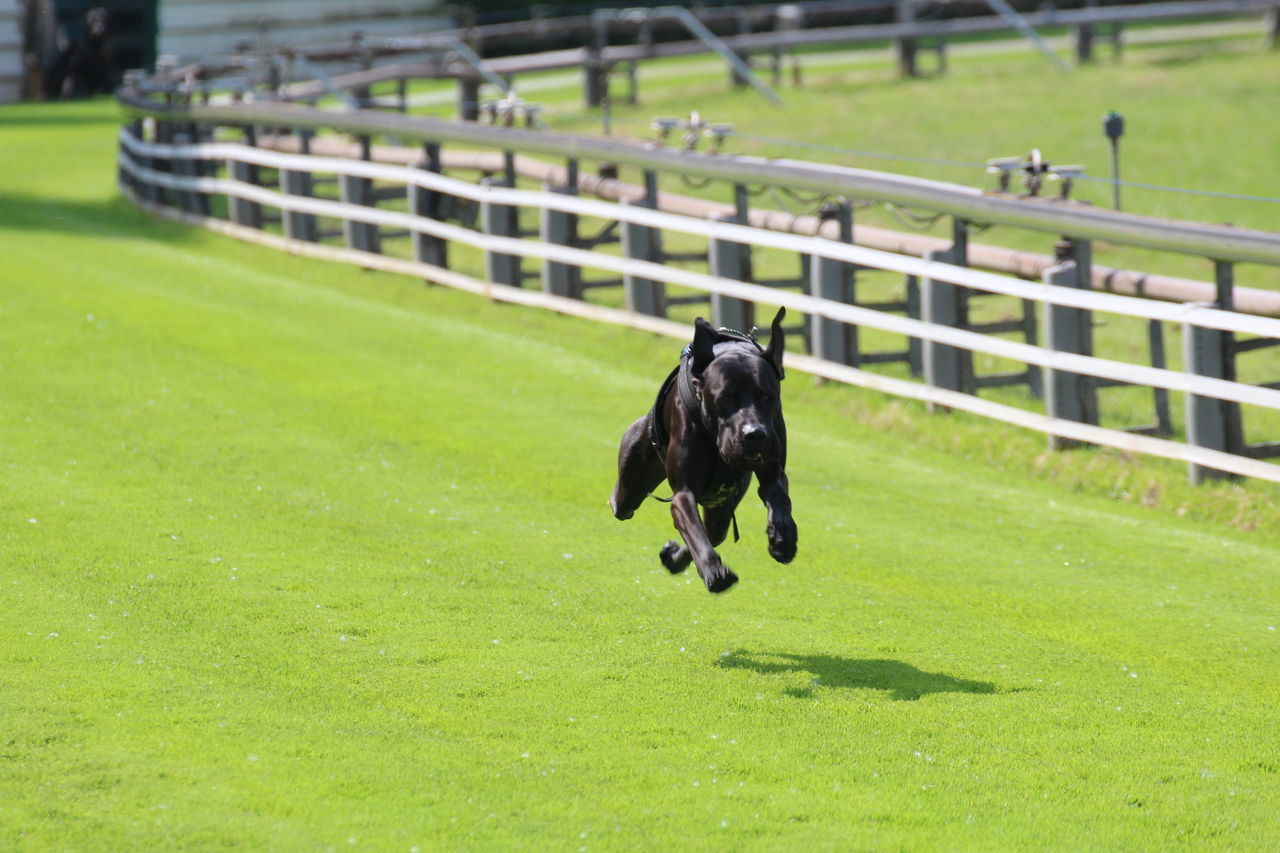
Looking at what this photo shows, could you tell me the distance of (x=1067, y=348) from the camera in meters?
11.9

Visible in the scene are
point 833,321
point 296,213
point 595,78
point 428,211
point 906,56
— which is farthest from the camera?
point 595,78

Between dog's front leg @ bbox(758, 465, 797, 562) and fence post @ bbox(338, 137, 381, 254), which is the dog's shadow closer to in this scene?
dog's front leg @ bbox(758, 465, 797, 562)

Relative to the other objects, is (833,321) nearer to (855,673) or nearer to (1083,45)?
(855,673)

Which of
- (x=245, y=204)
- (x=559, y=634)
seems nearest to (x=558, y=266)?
(x=245, y=204)

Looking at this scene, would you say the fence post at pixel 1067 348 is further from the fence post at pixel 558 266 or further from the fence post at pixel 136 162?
the fence post at pixel 136 162

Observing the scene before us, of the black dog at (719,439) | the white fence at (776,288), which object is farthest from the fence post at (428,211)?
the black dog at (719,439)

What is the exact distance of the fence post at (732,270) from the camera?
1472 centimetres

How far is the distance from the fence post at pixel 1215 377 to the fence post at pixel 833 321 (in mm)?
3453

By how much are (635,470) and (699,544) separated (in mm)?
1024

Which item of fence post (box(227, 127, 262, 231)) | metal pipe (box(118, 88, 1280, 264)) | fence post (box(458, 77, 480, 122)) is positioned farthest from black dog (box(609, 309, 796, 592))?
fence post (box(458, 77, 480, 122))

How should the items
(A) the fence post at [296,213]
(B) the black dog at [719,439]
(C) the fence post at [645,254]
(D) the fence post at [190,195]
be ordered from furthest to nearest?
1. (D) the fence post at [190,195]
2. (A) the fence post at [296,213]
3. (C) the fence post at [645,254]
4. (B) the black dog at [719,439]

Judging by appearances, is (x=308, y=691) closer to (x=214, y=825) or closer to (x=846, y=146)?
(x=214, y=825)

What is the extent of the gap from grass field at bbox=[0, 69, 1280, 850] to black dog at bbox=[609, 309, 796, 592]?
2.24 feet

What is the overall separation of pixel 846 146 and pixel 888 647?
62.4 ft
